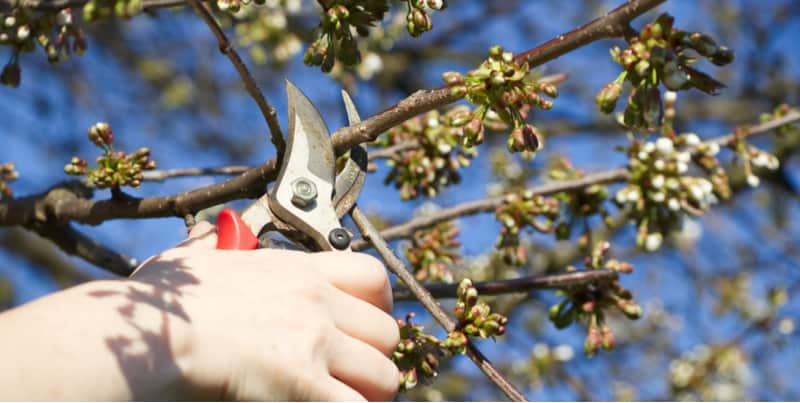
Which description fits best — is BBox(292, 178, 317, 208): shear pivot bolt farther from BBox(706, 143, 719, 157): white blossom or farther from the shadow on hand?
BBox(706, 143, 719, 157): white blossom

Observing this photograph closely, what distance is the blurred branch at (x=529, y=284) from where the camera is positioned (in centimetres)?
233

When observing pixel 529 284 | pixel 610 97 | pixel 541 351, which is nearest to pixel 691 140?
pixel 529 284

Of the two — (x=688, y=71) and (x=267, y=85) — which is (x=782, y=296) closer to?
(x=688, y=71)

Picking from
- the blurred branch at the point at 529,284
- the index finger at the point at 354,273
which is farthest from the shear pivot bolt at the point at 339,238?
the blurred branch at the point at 529,284

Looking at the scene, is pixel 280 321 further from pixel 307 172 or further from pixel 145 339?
pixel 307 172

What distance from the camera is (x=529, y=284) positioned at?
7.87ft

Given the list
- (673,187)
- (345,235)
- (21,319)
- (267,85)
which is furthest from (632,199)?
(267,85)

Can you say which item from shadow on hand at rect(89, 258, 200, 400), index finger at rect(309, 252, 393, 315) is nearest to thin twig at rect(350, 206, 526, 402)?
index finger at rect(309, 252, 393, 315)

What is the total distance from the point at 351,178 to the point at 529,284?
682 mm

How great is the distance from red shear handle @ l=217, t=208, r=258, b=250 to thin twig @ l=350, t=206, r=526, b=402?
1.00 feet

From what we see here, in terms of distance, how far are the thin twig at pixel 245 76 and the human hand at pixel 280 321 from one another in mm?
279

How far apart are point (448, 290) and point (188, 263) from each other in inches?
38.0

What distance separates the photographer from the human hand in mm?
1373

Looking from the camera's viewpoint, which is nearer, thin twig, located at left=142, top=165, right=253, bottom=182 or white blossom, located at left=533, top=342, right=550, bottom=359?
thin twig, located at left=142, top=165, right=253, bottom=182
